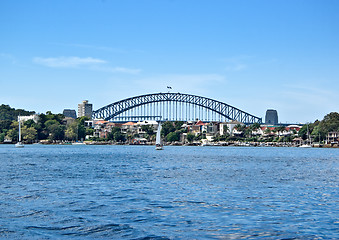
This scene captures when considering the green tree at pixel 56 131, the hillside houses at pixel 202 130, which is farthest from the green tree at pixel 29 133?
the hillside houses at pixel 202 130

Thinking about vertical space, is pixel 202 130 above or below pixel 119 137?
above

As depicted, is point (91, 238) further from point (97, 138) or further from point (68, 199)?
point (97, 138)

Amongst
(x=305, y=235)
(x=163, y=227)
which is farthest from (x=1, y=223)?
(x=305, y=235)

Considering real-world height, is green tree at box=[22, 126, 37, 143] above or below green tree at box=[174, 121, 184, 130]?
below

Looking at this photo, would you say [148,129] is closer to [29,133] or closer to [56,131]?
[56,131]

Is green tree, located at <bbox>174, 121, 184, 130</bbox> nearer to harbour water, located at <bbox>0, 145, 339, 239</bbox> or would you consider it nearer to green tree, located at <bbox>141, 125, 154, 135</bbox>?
green tree, located at <bbox>141, 125, 154, 135</bbox>

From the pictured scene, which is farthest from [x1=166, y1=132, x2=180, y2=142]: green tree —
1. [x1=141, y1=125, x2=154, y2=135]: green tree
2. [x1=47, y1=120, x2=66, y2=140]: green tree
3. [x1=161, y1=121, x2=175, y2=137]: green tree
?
[x1=47, y1=120, x2=66, y2=140]: green tree

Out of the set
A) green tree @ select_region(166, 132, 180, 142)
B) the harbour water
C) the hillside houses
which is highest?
the hillside houses

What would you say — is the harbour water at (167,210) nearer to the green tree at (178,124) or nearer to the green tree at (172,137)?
the green tree at (172,137)

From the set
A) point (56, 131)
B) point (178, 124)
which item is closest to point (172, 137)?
point (178, 124)

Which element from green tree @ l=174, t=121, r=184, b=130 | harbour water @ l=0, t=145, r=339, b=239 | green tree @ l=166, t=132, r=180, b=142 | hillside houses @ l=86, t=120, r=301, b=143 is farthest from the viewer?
green tree @ l=174, t=121, r=184, b=130

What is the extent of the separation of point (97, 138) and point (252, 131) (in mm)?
53715

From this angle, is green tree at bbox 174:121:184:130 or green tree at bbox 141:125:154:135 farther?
green tree at bbox 174:121:184:130

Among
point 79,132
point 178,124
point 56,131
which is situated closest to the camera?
point 56,131
